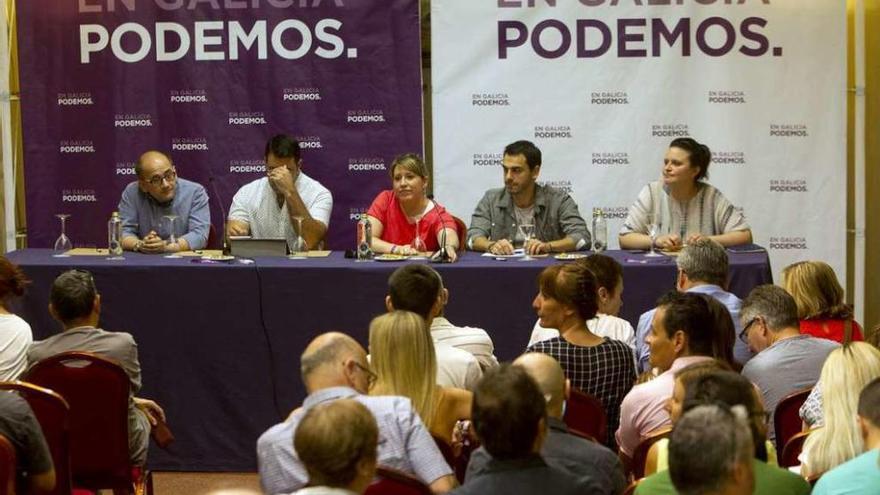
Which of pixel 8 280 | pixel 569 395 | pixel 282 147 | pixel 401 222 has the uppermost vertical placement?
pixel 282 147

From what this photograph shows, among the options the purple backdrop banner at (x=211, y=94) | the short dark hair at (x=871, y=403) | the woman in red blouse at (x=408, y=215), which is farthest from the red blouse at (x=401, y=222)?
the short dark hair at (x=871, y=403)

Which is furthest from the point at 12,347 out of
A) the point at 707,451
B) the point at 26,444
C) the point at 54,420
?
the point at 707,451

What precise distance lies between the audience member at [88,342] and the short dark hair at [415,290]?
0.95 m

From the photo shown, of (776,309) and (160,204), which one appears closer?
(776,309)

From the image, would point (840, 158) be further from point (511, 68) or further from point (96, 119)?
point (96, 119)

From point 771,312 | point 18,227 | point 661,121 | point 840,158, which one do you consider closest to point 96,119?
point 18,227

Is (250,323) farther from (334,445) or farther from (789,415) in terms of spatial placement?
(334,445)

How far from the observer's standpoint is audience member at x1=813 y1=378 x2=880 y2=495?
2887 millimetres

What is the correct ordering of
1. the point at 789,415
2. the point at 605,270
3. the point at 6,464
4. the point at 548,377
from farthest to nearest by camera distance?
the point at 605,270 < the point at 789,415 < the point at 6,464 < the point at 548,377

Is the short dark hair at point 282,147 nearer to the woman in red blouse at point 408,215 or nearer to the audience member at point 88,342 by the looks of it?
the woman in red blouse at point 408,215

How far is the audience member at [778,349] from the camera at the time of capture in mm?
4242

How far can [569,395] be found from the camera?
389cm

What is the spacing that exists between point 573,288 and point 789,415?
2.68 feet

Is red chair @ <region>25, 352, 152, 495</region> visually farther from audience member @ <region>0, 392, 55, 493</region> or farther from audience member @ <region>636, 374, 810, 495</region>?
audience member @ <region>636, 374, 810, 495</region>
